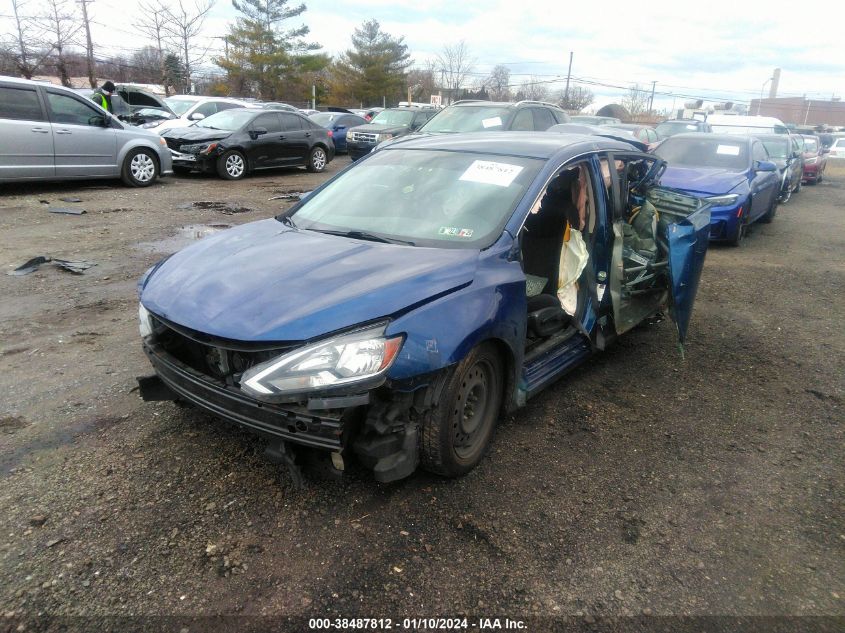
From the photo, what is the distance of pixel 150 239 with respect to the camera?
7.84 m

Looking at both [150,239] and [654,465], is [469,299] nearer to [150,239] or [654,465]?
[654,465]

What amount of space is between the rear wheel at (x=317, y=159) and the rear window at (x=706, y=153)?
873 centimetres

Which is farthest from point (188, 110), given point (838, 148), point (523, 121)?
point (838, 148)

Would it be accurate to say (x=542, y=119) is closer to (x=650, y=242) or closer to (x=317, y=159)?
(x=317, y=159)

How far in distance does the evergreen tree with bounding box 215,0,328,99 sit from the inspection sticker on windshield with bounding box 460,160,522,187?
47439mm

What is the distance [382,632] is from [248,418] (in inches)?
40.4

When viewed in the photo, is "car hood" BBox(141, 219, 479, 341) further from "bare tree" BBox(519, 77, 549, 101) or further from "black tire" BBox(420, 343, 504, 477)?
"bare tree" BBox(519, 77, 549, 101)

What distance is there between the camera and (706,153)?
9.84 meters

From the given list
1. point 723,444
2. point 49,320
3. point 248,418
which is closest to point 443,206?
point 248,418

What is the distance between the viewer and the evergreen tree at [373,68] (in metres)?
53.8

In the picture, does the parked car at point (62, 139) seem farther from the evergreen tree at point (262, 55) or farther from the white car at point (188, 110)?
the evergreen tree at point (262, 55)

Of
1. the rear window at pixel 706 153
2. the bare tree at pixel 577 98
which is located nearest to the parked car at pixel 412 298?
the rear window at pixel 706 153

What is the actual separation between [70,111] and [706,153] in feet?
35.6

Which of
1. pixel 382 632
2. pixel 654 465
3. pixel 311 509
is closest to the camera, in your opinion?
pixel 382 632
